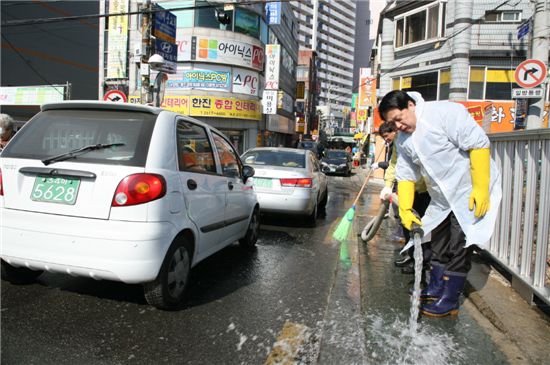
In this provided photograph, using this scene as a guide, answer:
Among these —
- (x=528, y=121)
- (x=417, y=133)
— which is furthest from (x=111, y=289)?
(x=528, y=121)

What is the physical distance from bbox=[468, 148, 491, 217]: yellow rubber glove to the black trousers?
0.85 ft

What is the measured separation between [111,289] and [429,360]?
2.71 m

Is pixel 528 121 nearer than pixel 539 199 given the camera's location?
No

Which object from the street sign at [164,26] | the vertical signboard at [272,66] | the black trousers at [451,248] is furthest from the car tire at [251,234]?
the vertical signboard at [272,66]

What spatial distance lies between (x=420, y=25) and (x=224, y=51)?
1141cm

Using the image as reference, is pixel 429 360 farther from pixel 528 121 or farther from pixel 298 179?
pixel 528 121

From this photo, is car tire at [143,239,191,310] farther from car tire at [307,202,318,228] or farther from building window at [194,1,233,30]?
building window at [194,1,233,30]

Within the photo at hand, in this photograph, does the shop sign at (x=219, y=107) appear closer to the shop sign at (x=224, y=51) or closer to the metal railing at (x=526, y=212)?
the shop sign at (x=224, y=51)

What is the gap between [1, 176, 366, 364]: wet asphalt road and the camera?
259 cm

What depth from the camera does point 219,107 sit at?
25.1 meters

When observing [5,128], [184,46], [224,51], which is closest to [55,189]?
[5,128]

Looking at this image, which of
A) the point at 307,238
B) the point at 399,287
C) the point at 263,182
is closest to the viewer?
the point at 399,287

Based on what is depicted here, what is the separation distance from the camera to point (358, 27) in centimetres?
14000

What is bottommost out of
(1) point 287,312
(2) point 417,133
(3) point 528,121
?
(1) point 287,312
